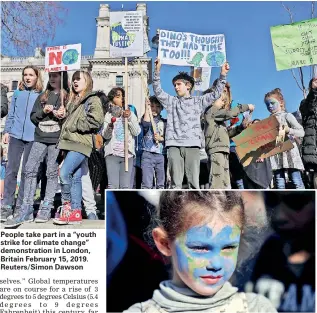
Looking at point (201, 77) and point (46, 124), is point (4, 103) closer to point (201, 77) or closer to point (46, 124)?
point (46, 124)

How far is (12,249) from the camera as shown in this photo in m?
4.40

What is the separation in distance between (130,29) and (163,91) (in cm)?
66

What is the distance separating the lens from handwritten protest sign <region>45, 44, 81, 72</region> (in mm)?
4680

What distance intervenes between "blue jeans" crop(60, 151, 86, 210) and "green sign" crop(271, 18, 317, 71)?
6.84 ft

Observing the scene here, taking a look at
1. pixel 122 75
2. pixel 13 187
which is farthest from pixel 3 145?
pixel 122 75

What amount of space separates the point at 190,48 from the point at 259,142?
1116 millimetres

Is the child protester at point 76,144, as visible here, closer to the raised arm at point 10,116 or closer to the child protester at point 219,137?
the raised arm at point 10,116

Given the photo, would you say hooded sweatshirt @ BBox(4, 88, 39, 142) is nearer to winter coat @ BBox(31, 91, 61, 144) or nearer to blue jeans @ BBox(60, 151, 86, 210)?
winter coat @ BBox(31, 91, 61, 144)

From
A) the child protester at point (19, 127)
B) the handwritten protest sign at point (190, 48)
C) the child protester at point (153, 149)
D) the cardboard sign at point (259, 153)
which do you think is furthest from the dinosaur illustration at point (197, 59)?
the child protester at point (19, 127)

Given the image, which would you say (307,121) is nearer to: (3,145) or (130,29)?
(130,29)

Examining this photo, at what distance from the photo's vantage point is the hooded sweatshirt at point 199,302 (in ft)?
14.5

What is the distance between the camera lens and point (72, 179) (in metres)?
4.61

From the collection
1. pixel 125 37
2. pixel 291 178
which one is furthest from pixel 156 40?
pixel 291 178
